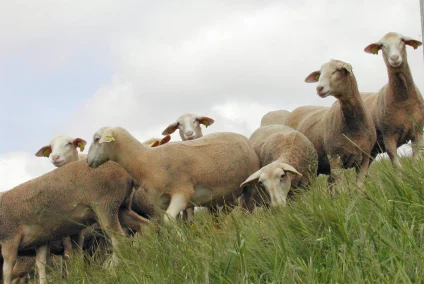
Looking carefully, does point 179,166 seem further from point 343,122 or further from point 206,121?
point 206,121

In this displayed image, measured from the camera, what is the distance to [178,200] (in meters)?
7.50

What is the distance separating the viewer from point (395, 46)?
8.42 m

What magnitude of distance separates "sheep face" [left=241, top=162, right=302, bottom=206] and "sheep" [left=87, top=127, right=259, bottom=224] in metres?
0.66

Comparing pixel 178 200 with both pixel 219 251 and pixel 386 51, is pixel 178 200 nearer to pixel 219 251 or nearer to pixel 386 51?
pixel 219 251

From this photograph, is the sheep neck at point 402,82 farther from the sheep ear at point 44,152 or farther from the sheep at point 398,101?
the sheep ear at point 44,152

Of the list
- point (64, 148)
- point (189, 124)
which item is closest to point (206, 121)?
point (189, 124)

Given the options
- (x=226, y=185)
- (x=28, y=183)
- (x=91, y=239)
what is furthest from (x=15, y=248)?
(x=226, y=185)

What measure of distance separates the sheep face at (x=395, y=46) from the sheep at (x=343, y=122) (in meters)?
0.63

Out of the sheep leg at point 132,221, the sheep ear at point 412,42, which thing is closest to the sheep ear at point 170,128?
the sheep leg at point 132,221

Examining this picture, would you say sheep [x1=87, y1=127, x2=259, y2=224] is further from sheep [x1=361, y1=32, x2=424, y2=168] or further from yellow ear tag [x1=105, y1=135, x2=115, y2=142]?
sheep [x1=361, y1=32, x2=424, y2=168]

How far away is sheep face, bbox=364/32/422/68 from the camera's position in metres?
8.35

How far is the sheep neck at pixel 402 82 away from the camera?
8633mm

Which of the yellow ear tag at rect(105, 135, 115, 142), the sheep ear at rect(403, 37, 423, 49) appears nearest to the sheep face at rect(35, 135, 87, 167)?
the yellow ear tag at rect(105, 135, 115, 142)

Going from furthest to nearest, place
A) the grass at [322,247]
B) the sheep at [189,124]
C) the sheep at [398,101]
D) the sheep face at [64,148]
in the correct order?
the sheep at [189,124], the sheep face at [64,148], the sheep at [398,101], the grass at [322,247]
